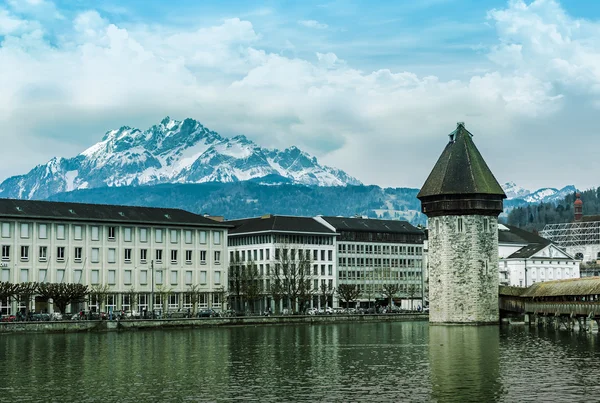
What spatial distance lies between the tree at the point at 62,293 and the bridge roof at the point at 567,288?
42585 mm

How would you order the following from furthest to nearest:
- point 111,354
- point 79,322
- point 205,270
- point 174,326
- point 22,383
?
1. point 205,270
2. point 174,326
3. point 79,322
4. point 111,354
5. point 22,383

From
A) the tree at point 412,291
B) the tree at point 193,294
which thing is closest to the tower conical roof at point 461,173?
the tree at point 193,294

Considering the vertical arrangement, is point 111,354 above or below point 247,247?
below

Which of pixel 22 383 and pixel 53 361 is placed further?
pixel 53 361

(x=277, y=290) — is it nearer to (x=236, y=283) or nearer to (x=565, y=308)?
(x=236, y=283)

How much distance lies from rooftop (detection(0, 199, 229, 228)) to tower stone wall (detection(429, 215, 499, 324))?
107 feet

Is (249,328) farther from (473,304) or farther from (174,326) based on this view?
(473,304)

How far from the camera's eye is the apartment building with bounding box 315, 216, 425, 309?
148125 mm

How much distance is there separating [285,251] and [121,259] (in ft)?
75.6

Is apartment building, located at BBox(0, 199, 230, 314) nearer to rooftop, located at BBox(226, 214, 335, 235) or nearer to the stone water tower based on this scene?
rooftop, located at BBox(226, 214, 335, 235)

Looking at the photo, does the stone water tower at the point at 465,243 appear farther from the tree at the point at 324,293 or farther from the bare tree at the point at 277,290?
the tree at the point at 324,293

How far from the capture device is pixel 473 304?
102m

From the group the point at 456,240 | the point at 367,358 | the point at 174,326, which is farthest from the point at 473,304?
the point at 367,358

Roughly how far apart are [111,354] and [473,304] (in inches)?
1896
